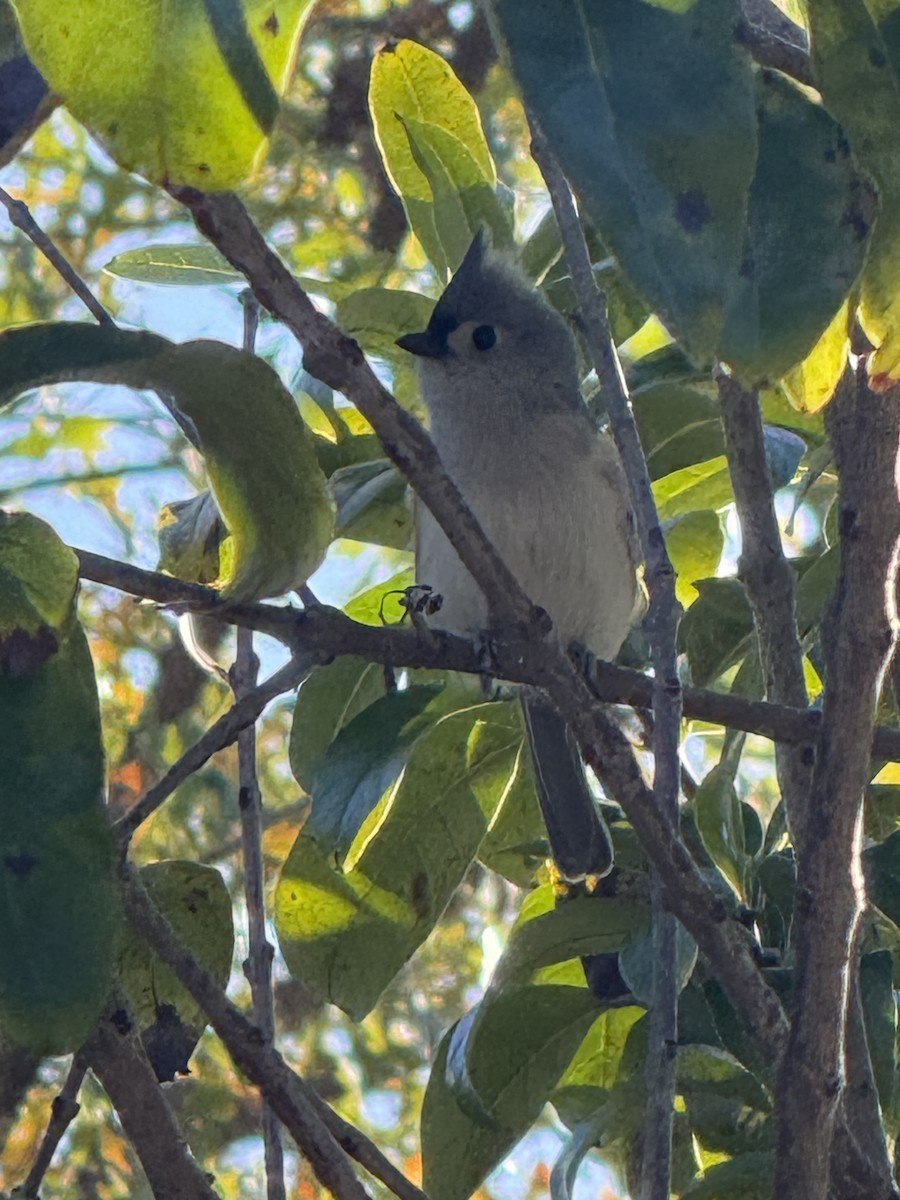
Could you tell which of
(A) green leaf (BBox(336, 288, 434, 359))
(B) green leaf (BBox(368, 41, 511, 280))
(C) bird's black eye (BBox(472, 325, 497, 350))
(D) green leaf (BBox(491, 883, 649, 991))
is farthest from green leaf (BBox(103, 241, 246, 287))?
(D) green leaf (BBox(491, 883, 649, 991))

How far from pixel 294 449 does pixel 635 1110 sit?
820mm

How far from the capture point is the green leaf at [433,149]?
1.50 meters

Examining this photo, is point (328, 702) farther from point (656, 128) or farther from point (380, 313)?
point (656, 128)

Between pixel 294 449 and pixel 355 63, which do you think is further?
pixel 355 63

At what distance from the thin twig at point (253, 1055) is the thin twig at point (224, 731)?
2.5 inches

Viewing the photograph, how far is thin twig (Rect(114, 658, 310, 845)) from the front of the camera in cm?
116

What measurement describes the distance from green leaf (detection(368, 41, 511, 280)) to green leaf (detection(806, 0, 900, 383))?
0.77m

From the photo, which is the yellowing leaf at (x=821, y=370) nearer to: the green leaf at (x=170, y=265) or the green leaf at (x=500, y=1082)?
the green leaf at (x=500, y=1082)

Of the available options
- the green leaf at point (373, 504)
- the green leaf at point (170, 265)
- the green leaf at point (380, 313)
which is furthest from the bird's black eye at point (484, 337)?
the green leaf at point (170, 265)

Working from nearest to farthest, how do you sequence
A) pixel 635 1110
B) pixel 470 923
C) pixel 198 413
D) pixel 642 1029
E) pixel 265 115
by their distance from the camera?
→ pixel 265 115 → pixel 198 413 → pixel 635 1110 → pixel 642 1029 → pixel 470 923

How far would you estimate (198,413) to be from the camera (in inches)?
35.0

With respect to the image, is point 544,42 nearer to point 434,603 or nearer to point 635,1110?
point 434,603

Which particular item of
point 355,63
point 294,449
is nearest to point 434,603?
point 294,449

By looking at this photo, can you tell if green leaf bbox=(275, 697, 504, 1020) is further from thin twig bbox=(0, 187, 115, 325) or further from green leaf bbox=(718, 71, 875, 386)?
green leaf bbox=(718, 71, 875, 386)
